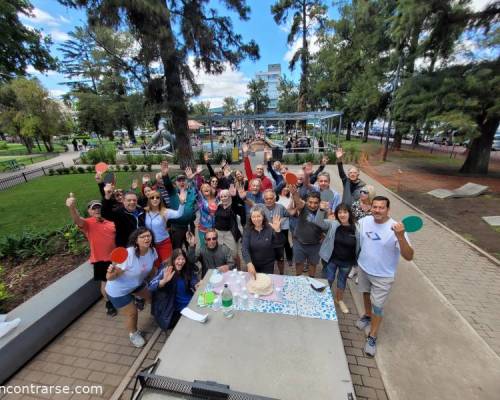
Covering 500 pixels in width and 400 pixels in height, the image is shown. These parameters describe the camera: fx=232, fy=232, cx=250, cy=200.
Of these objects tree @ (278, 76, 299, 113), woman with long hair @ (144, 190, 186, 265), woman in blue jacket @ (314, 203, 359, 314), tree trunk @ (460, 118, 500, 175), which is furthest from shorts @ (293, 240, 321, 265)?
tree @ (278, 76, 299, 113)

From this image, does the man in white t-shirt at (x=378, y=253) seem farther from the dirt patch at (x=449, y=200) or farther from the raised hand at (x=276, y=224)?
the dirt patch at (x=449, y=200)

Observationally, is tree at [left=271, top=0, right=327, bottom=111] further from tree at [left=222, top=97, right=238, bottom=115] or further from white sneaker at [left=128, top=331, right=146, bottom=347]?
tree at [left=222, top=97, right=238, bottom=115]

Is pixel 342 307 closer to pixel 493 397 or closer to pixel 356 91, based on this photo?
pixel 493 397

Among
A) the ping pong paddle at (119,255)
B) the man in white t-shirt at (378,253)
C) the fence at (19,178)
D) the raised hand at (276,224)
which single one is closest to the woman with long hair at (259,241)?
the raised hand at (276,224)

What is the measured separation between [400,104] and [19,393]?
16.2 m

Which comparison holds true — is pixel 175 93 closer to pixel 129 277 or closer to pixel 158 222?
pixel 158 222

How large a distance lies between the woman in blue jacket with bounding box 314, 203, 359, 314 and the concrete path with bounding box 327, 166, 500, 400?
88 centimetres

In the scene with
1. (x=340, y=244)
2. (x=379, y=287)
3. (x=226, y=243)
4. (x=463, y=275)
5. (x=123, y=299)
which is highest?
(x=340, y=244)

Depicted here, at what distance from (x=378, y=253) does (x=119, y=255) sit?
310 centimetres

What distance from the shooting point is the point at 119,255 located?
266cm

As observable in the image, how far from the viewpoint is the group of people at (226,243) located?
294 cm

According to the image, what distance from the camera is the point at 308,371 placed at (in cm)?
192

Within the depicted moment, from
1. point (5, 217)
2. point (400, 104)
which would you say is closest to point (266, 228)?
point (5, 217)

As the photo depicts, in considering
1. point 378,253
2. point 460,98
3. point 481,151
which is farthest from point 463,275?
point 481,151
